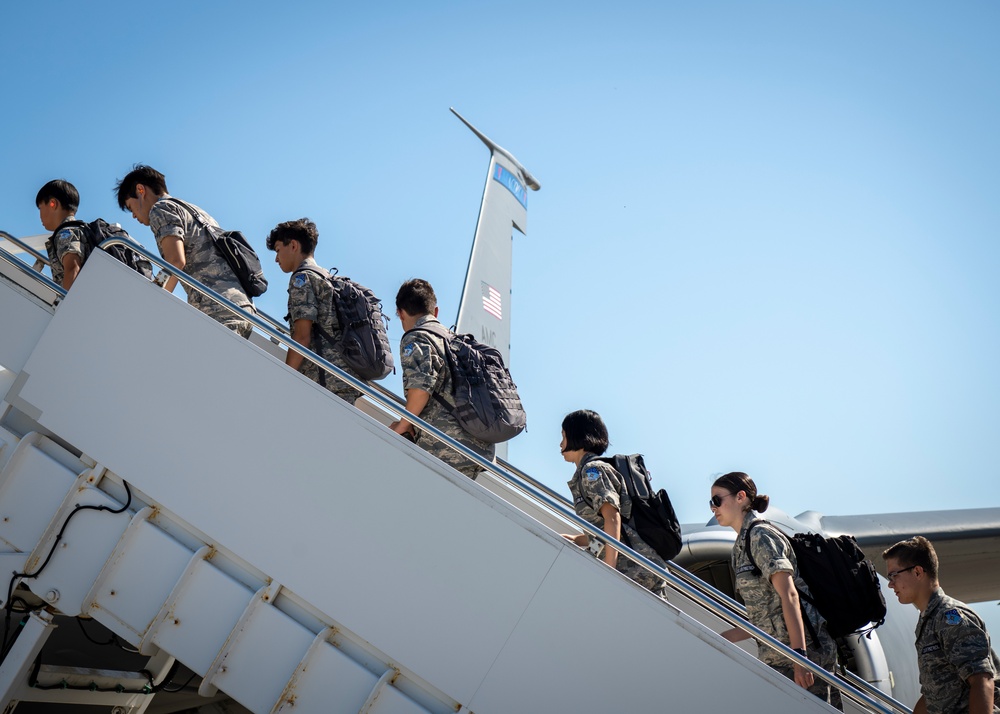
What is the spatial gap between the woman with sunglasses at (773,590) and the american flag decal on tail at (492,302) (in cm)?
751

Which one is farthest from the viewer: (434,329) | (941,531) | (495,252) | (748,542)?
(495,252)

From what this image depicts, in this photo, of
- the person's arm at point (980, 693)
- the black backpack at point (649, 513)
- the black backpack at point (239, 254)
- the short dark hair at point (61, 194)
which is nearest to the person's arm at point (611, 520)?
the black backpack at point (649, 513)

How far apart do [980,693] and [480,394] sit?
2.73m

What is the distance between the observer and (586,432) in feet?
14.0

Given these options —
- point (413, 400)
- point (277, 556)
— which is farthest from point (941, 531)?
point (277, 556)

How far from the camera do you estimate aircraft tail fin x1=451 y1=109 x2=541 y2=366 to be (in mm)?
11250

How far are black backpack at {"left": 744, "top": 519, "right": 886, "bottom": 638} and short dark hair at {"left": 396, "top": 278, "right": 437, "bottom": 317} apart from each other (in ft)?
6.96

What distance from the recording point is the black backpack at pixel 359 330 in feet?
14.6

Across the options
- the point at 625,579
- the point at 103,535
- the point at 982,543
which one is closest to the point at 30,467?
the point at 103,535

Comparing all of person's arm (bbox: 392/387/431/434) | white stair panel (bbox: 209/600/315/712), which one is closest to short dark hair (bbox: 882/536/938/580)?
person's arm (bbox: 392/387/431/434)

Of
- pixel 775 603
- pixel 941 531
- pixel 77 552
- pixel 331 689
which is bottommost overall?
pixel 77 552

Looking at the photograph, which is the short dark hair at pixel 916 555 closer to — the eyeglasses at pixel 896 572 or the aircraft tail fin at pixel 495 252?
the eyeglasses at pixel 896 572

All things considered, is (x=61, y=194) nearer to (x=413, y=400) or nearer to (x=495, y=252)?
(x=413, y=400)

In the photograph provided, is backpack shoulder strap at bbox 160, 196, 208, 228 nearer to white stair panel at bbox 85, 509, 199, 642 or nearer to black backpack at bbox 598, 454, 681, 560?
white stair panel at bbox 85, 509, 199, 642
